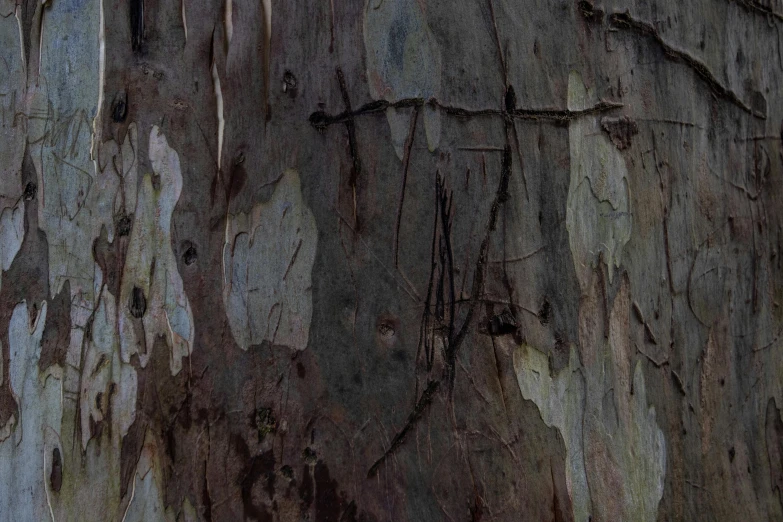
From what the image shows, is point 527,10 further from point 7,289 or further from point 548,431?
point 7,289

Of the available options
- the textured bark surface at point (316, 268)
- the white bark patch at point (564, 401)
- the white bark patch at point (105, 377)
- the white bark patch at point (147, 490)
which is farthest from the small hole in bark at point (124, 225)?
the white bark patch at point (564, 401)

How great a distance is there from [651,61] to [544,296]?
1.82ft

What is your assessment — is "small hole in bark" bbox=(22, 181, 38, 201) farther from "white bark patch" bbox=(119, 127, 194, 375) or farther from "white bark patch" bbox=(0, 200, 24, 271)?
"white bark patch" bbox=(119, 127, 194, 375)

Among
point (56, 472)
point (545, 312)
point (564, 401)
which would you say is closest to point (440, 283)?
point (545, 312)

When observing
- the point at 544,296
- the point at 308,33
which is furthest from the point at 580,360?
the point at 308,33

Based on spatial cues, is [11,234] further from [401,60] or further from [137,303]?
[401,60]

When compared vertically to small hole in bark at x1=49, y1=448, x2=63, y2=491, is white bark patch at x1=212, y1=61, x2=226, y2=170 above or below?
above

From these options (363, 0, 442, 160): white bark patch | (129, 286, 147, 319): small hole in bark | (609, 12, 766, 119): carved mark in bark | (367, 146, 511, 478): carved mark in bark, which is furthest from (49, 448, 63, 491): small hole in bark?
(609, 12, 766, 119): carved mark in bark

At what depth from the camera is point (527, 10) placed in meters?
1.32

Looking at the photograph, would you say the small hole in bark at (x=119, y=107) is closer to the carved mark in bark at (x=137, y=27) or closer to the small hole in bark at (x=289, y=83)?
the carved mark in bark at (x=137, y=27)

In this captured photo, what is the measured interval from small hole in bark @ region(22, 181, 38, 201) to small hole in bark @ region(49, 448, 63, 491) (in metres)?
0.47

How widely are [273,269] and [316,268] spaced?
8cm

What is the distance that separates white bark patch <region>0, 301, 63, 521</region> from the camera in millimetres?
1282

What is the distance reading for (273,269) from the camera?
1.24 meters
